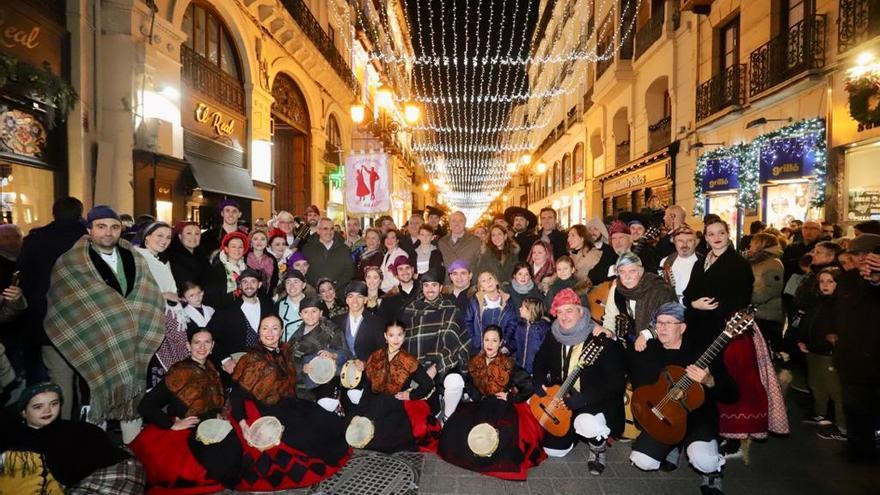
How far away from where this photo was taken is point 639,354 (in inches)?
171

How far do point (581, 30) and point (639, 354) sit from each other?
2724 centimetres

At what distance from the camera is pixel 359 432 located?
4.41 meters

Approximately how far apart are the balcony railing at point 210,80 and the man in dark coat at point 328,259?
652 centimetres

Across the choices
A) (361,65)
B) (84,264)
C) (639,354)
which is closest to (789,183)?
(639,354)

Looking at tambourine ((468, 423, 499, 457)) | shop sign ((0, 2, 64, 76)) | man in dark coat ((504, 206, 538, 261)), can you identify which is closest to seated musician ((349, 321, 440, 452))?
tambourine ((468, 423, 499, 457))

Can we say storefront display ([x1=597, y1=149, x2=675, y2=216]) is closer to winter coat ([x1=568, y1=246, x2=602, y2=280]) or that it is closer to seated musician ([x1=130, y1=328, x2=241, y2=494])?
winter coat ([x1=568, y1=246, x2=602, y2=280])

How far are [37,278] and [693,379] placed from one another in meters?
5.61

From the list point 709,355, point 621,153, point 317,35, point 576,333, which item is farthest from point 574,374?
point 621,153

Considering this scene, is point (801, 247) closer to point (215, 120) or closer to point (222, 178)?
point (222, 178)

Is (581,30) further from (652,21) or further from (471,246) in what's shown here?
(471,246)

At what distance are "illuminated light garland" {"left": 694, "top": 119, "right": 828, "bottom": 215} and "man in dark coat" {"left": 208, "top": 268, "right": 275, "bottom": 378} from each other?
1051 cm

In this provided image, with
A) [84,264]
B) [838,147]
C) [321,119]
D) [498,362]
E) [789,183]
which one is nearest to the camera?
[84,264]

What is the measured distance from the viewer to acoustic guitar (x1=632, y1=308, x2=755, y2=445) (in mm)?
3760

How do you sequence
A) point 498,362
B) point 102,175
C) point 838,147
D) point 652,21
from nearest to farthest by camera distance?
1. point 498,362
2. point 102,175
3. point 838,147
4. point 652,21
